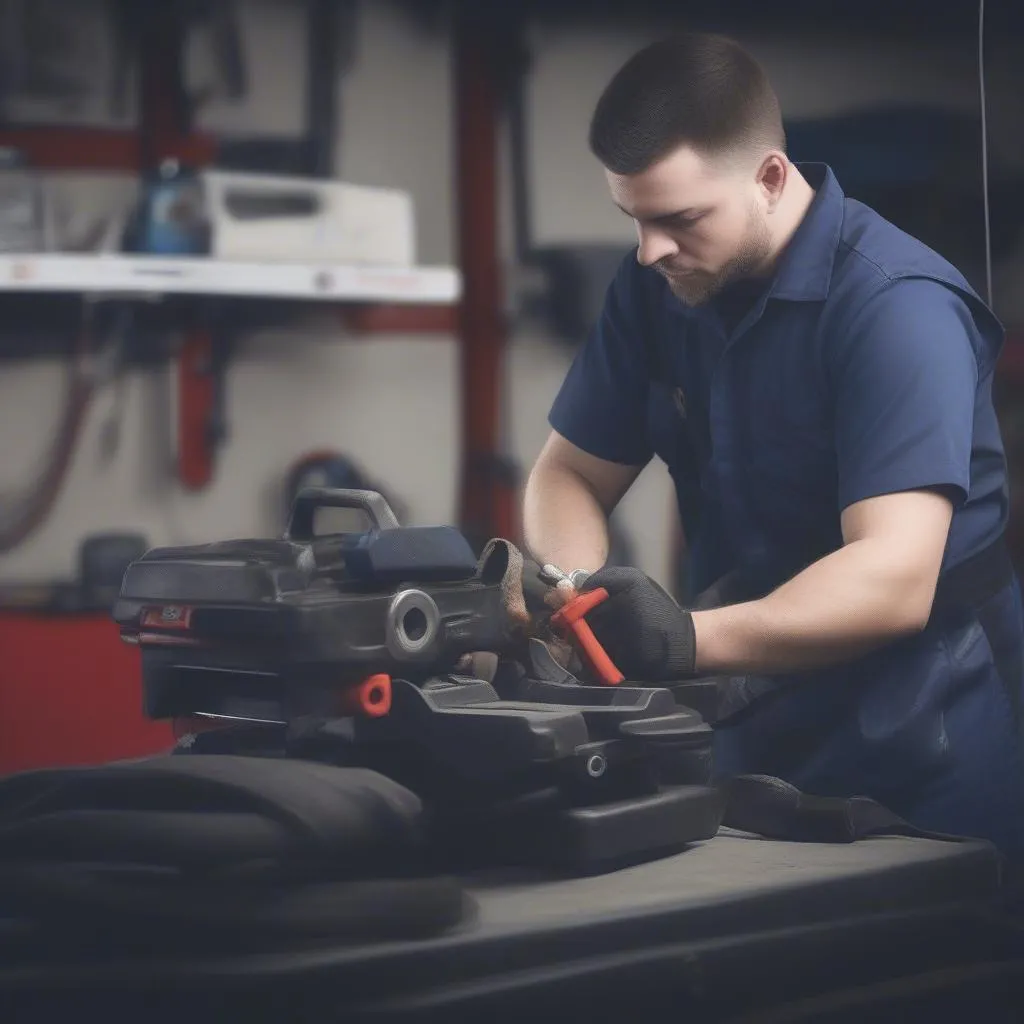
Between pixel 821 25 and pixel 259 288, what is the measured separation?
1302 millimetres

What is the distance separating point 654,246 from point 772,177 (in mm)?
148

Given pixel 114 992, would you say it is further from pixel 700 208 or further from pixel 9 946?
pixel 700 208

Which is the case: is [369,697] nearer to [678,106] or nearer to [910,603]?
[910,603]

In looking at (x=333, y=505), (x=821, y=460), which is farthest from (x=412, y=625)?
(x=821, y=460)

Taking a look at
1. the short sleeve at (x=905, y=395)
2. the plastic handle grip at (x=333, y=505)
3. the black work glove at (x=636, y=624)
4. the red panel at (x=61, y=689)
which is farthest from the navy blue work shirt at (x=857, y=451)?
the red panel at (x=61, y=689)

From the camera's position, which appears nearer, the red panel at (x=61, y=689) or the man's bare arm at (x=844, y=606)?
the man's bare arm at (x=844, y=606)

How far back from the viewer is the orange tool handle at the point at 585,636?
3.92ft

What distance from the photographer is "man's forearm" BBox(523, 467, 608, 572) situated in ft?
5.50

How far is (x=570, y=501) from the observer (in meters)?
1.75

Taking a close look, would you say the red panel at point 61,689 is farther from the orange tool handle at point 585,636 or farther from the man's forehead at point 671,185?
the orange tool handle at point 585,636

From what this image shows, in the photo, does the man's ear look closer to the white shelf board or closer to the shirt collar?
the shirt collar

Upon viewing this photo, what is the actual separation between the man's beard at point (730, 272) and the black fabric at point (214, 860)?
637 millimetres

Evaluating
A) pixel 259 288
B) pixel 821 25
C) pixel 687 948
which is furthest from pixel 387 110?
pixel 687 948

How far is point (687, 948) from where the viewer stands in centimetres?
102
